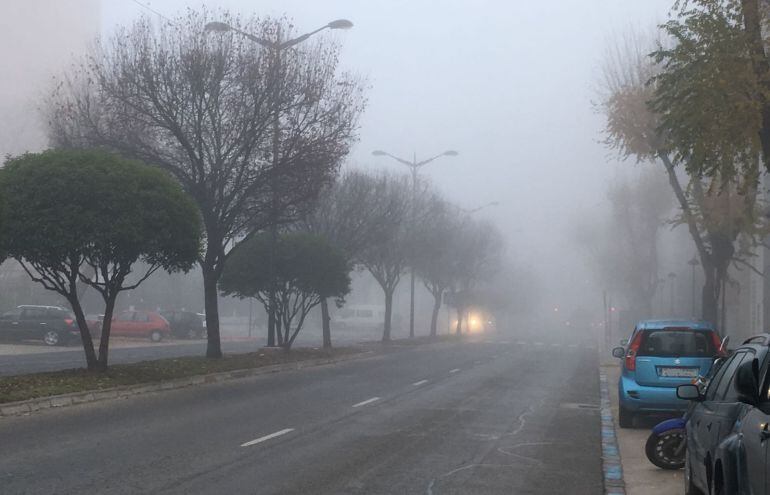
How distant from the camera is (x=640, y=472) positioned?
1144 cm

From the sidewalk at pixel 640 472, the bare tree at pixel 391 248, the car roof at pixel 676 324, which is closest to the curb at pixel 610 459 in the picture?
the sidewalk at pixel 640 472

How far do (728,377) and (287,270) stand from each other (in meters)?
27.8

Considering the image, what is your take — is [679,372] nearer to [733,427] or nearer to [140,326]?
[733,427]

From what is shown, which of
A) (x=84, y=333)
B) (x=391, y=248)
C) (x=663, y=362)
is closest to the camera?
(x=663, y=362)

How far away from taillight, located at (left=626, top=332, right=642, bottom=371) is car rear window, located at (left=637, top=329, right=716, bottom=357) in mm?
69

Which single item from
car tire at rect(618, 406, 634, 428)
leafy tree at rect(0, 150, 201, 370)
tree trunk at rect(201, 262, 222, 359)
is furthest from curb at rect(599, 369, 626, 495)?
tree trunk at rect(201, 262, 222, 359)

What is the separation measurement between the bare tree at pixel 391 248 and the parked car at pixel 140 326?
1063 cm

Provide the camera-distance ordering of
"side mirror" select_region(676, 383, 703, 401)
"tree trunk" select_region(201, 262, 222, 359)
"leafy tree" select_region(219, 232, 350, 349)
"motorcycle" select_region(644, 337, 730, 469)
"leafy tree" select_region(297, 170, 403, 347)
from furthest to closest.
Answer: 1. "leafy tree" select_region(297, 170, 403, 347)
2. "leafy tree" select_region(219, 232, 350, 349)
3. "tree trunk" select_region(201, 262, 222, 359)
4. "motorcycle" select_region(644, 337, 730, 469)
5. "side mirror" select_region(676, 383, 703, 401)

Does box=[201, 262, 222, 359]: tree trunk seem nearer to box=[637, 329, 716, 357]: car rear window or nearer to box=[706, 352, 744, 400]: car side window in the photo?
box=[637, 329, 716, 357]: car rear window

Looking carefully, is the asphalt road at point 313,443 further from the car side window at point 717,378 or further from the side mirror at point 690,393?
the car side window at point 717,378

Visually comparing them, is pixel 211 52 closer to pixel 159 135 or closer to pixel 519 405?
pixel 159 135

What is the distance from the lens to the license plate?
1507cm

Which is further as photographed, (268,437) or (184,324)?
(184,324)

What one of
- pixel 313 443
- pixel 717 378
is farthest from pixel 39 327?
pixel 717 378
